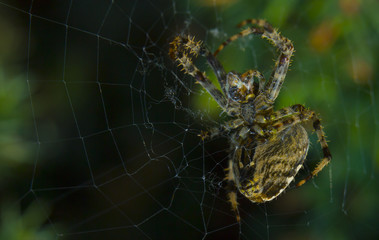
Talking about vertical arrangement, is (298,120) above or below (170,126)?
above

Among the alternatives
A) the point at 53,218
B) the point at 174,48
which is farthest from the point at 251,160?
the point at 53,218

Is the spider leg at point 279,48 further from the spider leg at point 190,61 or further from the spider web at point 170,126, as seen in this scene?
the spider leg at point 190,61

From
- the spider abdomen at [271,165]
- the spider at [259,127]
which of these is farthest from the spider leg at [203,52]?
the spider abdomen at [271,165]

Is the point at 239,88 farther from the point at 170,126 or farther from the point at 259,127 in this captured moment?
the point at 170,126

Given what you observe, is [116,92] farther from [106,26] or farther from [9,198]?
[9,198]

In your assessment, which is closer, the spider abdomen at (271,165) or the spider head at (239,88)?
the spider abdomen at (271,165)

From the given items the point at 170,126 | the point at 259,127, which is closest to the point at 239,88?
the point at 259,127

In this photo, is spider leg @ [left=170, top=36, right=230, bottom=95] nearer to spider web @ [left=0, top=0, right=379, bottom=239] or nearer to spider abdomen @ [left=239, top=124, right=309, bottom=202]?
spider web @ [left=0, top=0, right=379, bottom=239]
